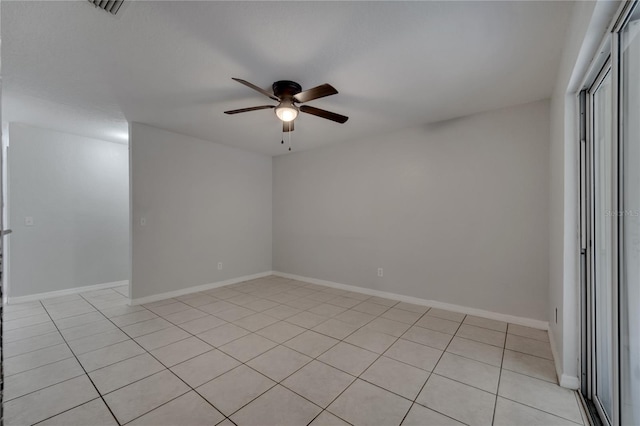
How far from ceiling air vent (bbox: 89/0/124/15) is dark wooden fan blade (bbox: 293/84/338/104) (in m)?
1.32

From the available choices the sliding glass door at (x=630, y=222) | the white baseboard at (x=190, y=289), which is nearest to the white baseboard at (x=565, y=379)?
the sliding glass door at (x=630, y=222)

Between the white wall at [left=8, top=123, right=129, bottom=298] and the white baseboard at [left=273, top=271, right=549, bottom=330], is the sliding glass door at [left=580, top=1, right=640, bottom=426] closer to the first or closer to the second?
the white baseboard at [left=273, top=271, right=549, bottom=330]

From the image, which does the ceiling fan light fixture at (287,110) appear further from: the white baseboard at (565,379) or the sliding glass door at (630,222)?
the white baseboard at (565,379)

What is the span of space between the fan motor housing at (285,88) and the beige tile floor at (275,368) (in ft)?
7.86

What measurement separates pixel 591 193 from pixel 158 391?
3.36 m

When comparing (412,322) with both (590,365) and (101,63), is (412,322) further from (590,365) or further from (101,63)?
(101,63)

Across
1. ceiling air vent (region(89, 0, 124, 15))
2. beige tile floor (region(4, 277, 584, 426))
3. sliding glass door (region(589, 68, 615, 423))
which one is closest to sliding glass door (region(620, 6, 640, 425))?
sliding glass door (region(589, 68, 615, 423))

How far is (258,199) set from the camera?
18.3 feet

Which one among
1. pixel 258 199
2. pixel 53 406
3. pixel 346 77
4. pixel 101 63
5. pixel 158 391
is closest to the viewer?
pixel 53 406

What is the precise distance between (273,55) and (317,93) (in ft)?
1.48

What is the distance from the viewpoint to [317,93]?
2.39 m

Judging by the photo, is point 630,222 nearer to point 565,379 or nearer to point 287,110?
point 565,379

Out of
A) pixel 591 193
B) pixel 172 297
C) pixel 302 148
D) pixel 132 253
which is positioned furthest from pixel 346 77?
pixel 172 297

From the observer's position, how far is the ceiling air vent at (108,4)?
1.74 metres
